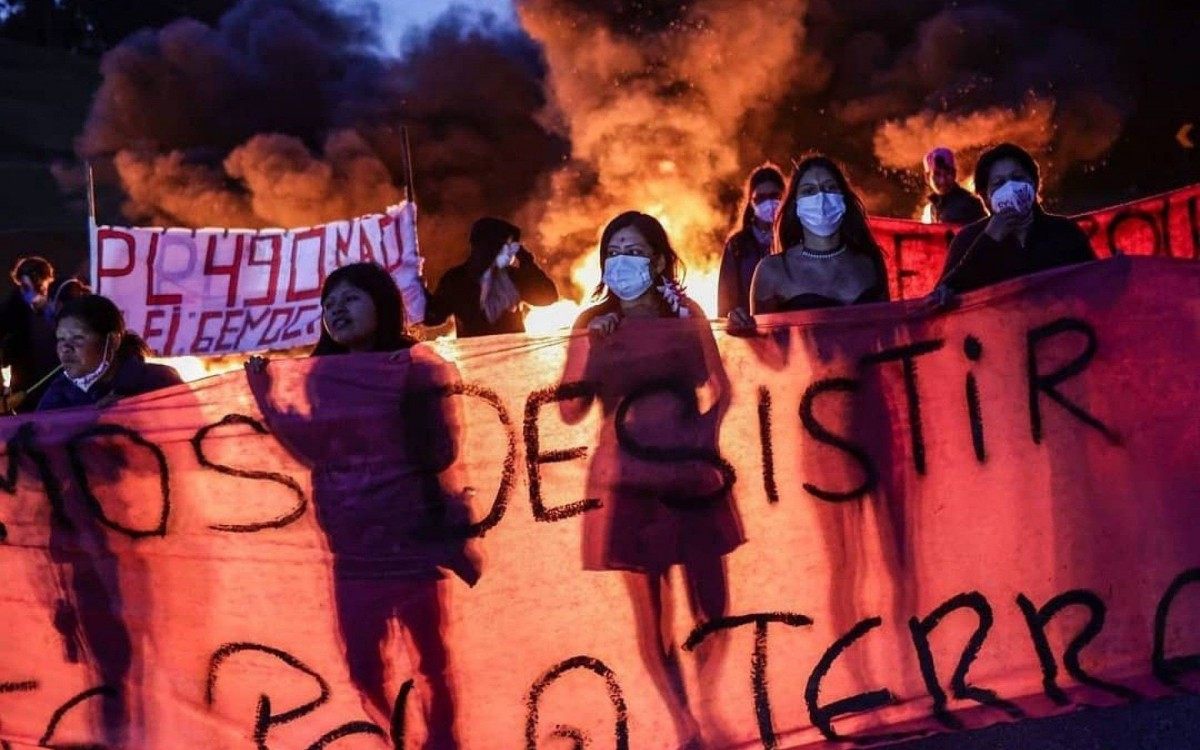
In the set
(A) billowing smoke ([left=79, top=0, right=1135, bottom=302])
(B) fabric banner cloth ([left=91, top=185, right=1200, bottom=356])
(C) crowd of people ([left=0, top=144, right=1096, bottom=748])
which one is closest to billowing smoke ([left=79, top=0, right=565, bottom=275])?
(A) billowing smoke ([left=79, top=0, right=1135, bottom=302])

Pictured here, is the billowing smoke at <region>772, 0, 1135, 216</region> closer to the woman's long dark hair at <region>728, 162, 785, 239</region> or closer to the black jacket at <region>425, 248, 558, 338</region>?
the black jacket at <region>425, 248, 558, 338</region>

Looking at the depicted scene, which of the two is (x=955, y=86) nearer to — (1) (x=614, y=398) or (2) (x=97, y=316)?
(1) (x=614, y=398)

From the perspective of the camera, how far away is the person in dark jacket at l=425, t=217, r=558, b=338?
6.35 meters

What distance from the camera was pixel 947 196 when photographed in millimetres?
6844

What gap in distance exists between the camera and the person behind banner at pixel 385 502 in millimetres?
3357

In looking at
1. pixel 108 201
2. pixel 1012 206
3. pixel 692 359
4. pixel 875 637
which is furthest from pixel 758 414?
pixel 108 201

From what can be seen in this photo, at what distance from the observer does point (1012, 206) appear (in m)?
4.11

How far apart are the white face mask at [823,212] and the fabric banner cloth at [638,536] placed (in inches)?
20.4

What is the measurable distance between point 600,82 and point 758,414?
10.7m

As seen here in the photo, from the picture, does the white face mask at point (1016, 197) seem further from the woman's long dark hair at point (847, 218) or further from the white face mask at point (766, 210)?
the white face mask at point (766, 210)

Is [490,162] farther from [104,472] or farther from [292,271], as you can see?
[104,472]

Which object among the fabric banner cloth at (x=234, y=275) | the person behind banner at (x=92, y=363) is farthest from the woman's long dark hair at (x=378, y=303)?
the fabric banner cloth at (x=234, y=275)

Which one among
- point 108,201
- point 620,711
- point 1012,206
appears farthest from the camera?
point 108,201

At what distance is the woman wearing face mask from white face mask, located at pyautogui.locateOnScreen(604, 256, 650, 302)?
41 centimetres
